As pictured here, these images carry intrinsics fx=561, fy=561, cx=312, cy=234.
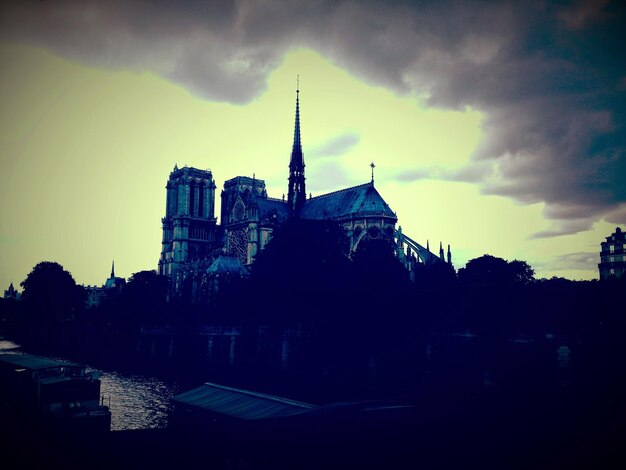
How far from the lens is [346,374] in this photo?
56.4 m

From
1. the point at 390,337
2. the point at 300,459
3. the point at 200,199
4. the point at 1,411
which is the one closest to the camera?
the point at 300,459

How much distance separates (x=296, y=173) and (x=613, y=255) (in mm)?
56949

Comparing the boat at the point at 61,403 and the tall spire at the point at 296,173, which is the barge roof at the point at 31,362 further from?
the tall spire at the point at 296,173

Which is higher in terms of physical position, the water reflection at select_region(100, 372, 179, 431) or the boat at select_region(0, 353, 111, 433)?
the boat at select_region(0, 353, 111, 433)

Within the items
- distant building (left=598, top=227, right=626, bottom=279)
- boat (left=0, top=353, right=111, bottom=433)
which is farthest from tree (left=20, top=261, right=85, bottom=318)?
distant building (left=598, top=227, right=626, bottom=279)

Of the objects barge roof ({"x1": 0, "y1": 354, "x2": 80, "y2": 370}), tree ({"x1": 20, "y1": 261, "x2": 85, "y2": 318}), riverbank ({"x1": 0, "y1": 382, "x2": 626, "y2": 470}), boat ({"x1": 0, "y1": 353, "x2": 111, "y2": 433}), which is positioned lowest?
riverbank ({"x1": 0, "y1": 382, "x2": 626, "y2": 470})

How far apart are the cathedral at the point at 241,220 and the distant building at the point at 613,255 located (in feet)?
90.9

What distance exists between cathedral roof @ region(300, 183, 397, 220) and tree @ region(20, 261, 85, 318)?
196ft

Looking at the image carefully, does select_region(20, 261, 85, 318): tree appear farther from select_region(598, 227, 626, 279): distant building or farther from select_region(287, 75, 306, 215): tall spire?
select_region(598, 227, 626, 279): distant building

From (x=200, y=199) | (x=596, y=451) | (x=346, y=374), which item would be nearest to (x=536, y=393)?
(x=596, y=451)

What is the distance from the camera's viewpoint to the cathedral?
310 feet

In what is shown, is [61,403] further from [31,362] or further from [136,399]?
[136,399]

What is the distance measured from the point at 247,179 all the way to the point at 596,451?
389ft

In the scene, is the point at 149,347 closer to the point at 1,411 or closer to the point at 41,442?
the point at 1,411
